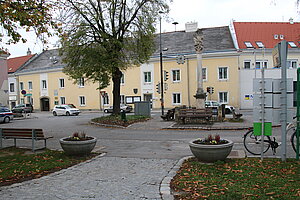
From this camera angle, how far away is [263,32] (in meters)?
38.3

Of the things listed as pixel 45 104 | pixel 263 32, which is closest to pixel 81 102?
pixel 45 104

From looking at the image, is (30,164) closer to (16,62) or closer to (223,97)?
(223,97)

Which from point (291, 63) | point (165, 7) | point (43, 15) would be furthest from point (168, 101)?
point (43, 15)

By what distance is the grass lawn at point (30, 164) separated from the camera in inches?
244

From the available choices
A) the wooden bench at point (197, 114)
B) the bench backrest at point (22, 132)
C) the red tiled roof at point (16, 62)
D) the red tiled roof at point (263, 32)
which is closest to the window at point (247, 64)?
the red tiled roof at point (263, 32)

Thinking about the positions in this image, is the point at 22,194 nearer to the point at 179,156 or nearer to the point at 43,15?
the point at 179,156

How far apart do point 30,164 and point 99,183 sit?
2755 millimetres

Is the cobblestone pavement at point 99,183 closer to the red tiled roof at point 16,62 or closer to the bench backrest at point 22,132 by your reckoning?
the bench backrest at point 22,132

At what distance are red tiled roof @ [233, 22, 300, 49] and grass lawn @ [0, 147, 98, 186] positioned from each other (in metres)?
32.4

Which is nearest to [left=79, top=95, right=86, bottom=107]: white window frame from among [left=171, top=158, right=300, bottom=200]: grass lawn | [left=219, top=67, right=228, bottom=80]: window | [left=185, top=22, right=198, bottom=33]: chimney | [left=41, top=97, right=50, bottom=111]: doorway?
[left=41, top=97, right=50, bottom=111]: doorway

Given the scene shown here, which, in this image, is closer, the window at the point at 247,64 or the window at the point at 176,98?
the window at the point at 247,64

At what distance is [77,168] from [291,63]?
35961 mm

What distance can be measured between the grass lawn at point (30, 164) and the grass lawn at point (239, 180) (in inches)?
126

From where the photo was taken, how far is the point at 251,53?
3525 cm
